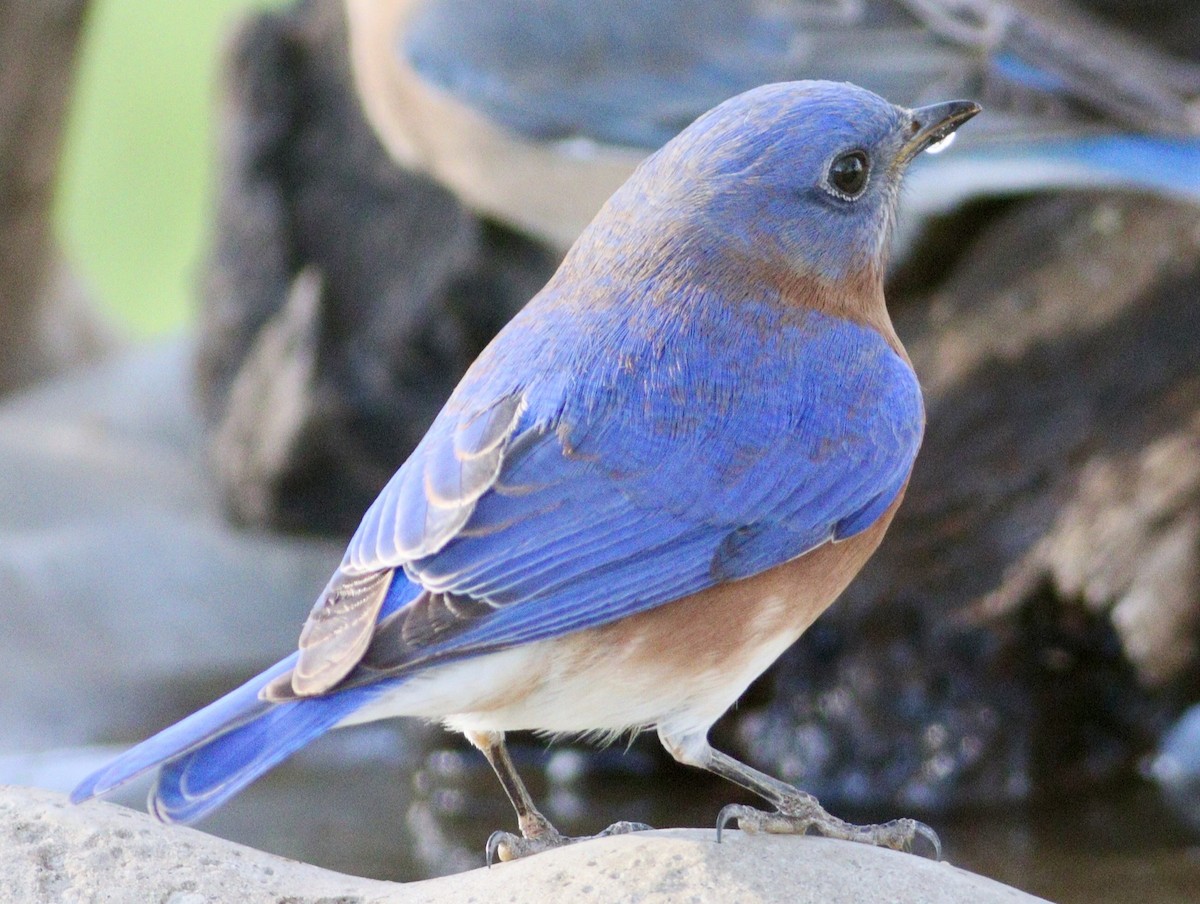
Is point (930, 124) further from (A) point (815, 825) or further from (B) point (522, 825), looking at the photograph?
(B) point (522, 825)

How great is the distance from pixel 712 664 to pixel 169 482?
501cm

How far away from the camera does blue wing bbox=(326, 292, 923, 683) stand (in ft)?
9.49

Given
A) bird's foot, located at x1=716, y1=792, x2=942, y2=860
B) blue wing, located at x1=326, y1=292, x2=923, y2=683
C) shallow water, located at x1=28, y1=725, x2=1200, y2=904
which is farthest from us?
shallow water, located at x1=28, y1=725, x2=1200, y2=904

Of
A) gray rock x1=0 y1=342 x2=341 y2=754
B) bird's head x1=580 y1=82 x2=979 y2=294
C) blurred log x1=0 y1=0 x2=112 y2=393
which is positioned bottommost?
gray rock x1=0 y1=342 x2=341 y2=754

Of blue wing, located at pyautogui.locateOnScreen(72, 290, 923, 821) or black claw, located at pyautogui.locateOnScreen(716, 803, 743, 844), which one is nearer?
blue wing, located at pyautogui.locateOnScreen(72, 290, 923, 821)

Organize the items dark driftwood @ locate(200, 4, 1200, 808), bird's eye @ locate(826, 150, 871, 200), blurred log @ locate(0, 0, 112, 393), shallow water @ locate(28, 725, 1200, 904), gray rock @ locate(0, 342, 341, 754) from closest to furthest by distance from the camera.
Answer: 1. bird's eye @ locate(826, 150, 871, 200)
2. shallow water @ locate(28, 725, 1200, 904)
3. dark driftwood @ locate(200, 4, 1200, 808)
4. gray rock @ locate(0, 342, 341, 754)
5. blurred log @ locate(0, 0, 112, 393)

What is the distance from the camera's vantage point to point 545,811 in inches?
219

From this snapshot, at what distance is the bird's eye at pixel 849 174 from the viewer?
339cm

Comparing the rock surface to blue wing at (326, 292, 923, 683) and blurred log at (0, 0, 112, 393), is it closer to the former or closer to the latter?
blue wing at (326, 292, 923, 683)

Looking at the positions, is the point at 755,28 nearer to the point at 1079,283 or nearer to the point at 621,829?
the point at 1079,283

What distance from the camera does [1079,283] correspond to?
564cm

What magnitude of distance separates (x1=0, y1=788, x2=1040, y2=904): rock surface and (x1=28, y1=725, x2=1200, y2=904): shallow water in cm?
176

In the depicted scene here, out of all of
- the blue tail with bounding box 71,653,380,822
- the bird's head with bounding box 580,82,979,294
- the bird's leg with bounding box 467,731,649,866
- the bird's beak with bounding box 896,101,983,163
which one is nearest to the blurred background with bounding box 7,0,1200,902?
the bird's leg with bounding box 467,731,649,866

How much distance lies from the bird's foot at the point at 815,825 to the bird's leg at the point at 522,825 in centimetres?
23
